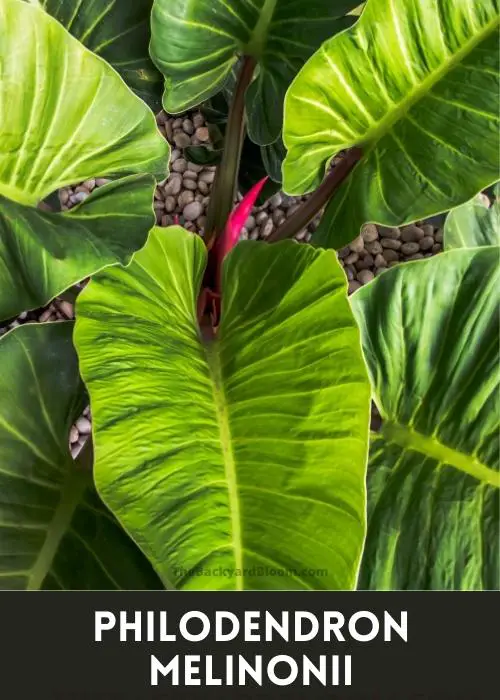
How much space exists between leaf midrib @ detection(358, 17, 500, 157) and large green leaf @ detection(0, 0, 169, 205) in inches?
9.6

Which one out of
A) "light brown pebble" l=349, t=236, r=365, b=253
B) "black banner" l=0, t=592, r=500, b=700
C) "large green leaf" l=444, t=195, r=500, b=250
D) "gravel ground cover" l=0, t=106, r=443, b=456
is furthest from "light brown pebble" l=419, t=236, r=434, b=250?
"black banner" l=0, t=592, r=500, b=700

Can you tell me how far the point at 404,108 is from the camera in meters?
0.73

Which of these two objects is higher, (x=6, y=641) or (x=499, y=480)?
(x=499, y=480)

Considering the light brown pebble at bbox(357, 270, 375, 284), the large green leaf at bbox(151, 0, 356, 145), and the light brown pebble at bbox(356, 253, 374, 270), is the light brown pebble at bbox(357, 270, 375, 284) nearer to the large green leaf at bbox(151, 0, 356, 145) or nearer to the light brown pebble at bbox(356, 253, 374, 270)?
the light brown pebble at bbox(356, 253, 374, 270)

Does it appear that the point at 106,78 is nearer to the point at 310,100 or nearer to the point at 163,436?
the point at 310,100

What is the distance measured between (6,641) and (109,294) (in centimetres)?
35

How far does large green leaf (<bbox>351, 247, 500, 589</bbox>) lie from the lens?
2.06 ft

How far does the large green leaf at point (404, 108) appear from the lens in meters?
0.64

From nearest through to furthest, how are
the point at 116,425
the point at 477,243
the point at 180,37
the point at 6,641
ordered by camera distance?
1. the point at 116,425
2. the point at 6,641
3. the point at 180,37
4. the point at 477,243

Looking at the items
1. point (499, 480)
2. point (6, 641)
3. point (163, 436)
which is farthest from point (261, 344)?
point (6, 641)

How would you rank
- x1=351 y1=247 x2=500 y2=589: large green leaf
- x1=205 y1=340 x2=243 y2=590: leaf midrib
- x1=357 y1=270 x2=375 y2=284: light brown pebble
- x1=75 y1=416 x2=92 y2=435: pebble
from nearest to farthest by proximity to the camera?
x1=205 y1=340 x2=243 y2=590: leaf midrib < x1=351 y1=247 x2=500 y2=589: large green leaf < x1=75 y1=416 x2=92 y2=435: pebble < x1=357 y1=270 x2=375 y2=284: light brown pebble

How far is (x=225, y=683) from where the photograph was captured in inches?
26.0

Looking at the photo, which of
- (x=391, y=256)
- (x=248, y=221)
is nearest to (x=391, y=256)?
(x=391, y=256)

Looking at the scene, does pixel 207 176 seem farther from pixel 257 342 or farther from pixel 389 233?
pixel 257 342
